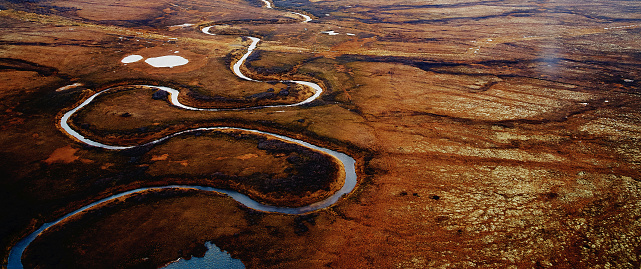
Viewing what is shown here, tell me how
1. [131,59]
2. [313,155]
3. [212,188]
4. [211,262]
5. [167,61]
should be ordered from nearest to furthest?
[211,262] < [212,188] < [313,155] < [131,59] < [167,61]

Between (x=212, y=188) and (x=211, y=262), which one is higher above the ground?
(x=212, y=188)

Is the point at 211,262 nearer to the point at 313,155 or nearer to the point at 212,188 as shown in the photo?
the point at 212,188

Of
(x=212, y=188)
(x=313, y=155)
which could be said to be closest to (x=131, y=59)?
(x=212, y=188)

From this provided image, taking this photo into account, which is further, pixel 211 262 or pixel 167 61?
pixel 167 61

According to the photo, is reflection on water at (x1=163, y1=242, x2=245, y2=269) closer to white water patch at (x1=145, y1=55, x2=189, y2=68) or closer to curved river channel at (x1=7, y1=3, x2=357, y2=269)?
curved river channel at (x1=7, y1=3, x2=357, y2=269)

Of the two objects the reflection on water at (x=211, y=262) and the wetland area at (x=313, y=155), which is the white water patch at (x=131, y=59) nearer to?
the wetland area at (x=313, y=155)

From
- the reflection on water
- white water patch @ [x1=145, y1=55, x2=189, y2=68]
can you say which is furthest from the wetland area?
white water patch @ [x1=145, y1=55, x2=189, y2=68]
